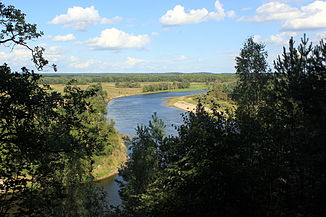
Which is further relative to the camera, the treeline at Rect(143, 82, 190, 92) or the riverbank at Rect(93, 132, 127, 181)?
the treeline at Rect(143, 82, 190, 92)

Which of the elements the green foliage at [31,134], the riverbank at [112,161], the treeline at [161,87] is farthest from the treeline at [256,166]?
the treeline at [161,87]

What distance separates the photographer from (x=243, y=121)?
386 inches

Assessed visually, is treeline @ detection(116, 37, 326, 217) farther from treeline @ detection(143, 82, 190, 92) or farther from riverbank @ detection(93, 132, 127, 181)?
treeline @ detection(143, 82, 190, 92)

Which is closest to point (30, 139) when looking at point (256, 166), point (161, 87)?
point (256, 166)

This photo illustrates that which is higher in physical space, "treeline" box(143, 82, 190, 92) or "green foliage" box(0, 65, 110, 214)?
"green foliage" box(0, 65, 110, 214)

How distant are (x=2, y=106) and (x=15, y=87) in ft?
1.46

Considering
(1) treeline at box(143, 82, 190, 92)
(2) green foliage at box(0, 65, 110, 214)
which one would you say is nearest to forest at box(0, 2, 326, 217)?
(2) green foliage at box(0, 65, 110, 214)

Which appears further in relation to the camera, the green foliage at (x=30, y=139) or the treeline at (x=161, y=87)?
the treeline at (x=161, y=87)

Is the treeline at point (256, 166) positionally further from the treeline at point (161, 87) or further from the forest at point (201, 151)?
the treeline at point (161, 87)

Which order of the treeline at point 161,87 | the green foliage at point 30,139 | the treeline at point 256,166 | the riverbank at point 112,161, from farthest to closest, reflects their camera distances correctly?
the treeline at point 161,87 → the riverbank at point 112,161 → the treeline at point 256,166 → the green foliage at point 30,139

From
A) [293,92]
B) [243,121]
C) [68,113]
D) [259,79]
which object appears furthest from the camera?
[259,79]

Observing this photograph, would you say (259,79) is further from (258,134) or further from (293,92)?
(258,134)

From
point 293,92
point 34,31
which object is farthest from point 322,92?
point 34,31

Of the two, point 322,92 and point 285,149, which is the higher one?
point 322,92
